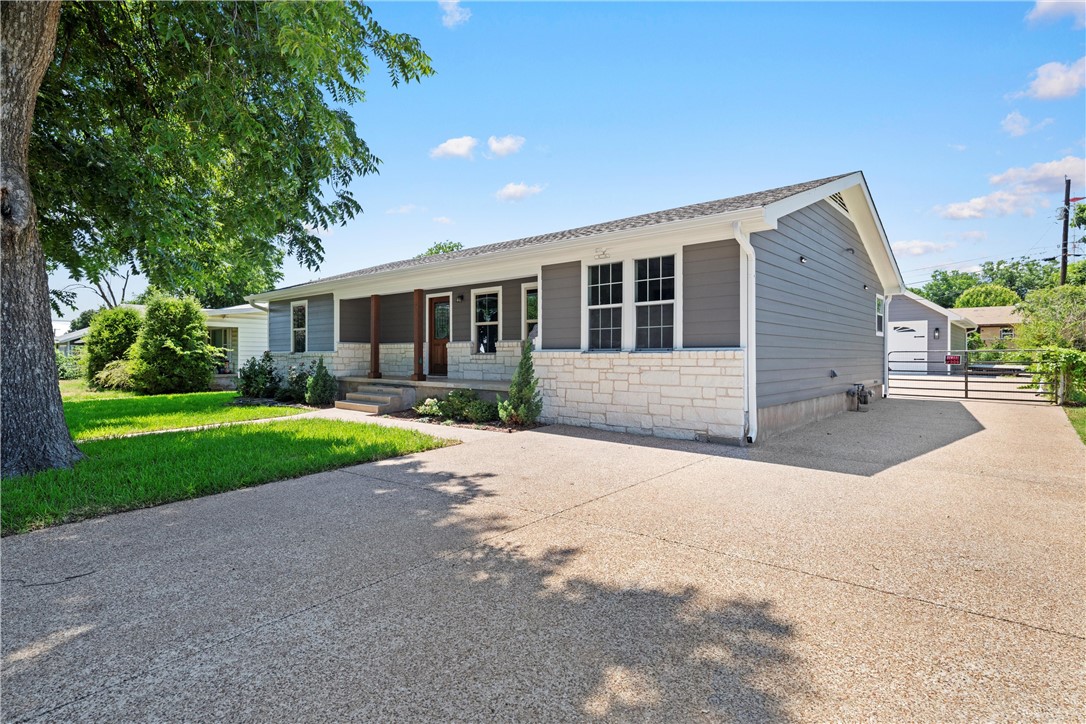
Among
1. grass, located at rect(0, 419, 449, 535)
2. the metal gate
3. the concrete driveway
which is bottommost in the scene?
the concrete driveway

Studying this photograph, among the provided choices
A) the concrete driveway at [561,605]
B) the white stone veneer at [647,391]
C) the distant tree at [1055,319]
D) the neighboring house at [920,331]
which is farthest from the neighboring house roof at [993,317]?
the concrete driveway at [561,605]

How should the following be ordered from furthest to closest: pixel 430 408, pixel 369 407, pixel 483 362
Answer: pixel 483 362, pixel 369 407, pixel 430 408

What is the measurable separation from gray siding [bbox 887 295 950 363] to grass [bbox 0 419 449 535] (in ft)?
86.3

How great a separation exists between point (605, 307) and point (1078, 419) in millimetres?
8889

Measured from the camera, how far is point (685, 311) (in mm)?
7582

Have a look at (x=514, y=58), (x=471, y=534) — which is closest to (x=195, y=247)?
(x=514, y=58)

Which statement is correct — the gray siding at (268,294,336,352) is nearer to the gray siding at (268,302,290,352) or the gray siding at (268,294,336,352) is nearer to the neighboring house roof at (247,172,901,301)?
the gray siding at (268,302,290,352)

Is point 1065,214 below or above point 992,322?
above

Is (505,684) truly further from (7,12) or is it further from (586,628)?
(7,12)

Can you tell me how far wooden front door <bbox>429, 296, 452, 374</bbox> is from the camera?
502 inches

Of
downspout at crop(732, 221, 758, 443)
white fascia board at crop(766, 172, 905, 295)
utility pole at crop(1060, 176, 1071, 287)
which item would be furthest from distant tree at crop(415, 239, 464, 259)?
downspout at crop(732, 221, 758, 443)

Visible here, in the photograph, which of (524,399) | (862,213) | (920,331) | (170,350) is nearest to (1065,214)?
(920,331)

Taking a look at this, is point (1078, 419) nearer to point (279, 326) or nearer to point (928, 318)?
point (928, 318)

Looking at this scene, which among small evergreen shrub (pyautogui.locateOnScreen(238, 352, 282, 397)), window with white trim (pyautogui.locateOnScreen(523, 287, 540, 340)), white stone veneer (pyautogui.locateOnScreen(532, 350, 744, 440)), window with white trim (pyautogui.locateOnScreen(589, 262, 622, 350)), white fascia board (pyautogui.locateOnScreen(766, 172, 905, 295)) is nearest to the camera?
white stone veneer (pyautogui.locateOnScreen(532, 350, 744, 440))
